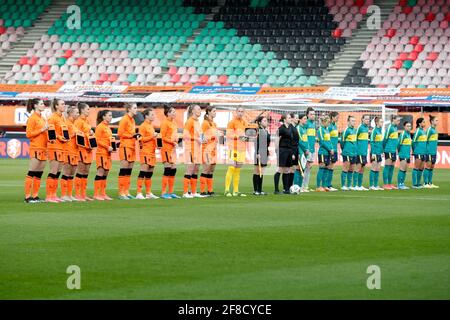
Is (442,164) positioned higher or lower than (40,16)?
lower

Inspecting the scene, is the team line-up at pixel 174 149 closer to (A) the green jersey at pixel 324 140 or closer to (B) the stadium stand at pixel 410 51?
(A) the green jersey at pixel 324 140

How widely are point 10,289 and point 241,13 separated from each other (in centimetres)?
4113

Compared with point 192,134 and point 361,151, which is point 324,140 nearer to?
point 361,151

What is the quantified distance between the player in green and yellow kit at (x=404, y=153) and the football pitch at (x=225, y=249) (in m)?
6.28

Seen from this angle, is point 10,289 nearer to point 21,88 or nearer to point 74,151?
point 74,151

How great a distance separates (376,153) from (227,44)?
22.5m

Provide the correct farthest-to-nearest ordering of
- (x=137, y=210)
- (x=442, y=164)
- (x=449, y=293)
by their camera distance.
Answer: (x=442, y=164) → (x=137, y=210) → (x=449, y=293)

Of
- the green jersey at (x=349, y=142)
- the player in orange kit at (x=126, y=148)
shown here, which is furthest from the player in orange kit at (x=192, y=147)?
the green jersey at (x=349, y=142)

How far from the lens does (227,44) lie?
1943 inches

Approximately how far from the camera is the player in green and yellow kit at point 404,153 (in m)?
27.9

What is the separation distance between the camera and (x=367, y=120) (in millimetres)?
27234

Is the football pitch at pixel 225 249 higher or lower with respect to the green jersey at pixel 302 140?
lower
